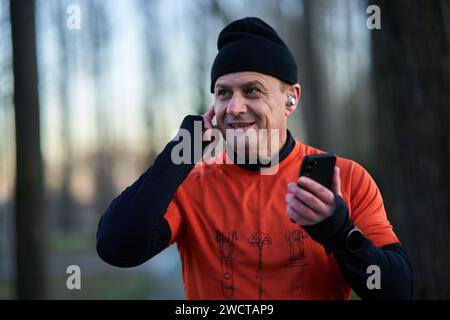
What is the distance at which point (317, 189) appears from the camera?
219 cm

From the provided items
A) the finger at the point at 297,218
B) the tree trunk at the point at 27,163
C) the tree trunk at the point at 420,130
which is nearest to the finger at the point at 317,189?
the finger at the point at 297,218

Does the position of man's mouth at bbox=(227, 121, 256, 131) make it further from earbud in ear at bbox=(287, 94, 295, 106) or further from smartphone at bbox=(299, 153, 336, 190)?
smartphone at bbox=(299, 153, 336, 190)

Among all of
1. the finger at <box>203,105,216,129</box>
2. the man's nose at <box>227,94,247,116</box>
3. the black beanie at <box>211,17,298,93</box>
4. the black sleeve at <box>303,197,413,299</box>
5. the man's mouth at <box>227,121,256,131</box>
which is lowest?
the black sleeve at <box>303,197,413,299</box>

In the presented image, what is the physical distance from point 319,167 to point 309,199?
6.3 inches

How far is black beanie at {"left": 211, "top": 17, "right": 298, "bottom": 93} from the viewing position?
2752 mm

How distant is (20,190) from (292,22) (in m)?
12.4

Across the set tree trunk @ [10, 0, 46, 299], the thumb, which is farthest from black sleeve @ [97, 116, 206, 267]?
tree trunk @ [10, 0, 46, 299]

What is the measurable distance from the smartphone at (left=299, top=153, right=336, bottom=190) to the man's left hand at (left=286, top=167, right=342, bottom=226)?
64mm

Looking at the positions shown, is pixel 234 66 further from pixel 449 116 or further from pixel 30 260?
pixel 30 260

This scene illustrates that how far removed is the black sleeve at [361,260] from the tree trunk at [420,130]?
1.47 metres

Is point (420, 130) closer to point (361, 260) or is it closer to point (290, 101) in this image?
point (290, 101)

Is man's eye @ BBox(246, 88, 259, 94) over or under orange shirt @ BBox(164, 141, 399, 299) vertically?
over

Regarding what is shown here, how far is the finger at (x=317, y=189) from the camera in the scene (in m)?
2.18

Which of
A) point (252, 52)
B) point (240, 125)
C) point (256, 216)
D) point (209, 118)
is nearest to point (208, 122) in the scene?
point (209, 118)
